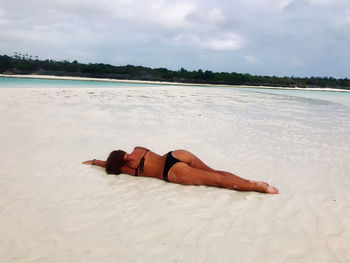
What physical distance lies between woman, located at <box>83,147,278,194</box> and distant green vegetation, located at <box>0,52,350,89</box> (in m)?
77.3

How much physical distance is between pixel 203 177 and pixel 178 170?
0.39 metres

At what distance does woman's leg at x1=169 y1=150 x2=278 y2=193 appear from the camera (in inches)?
152

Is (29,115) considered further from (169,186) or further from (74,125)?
(169,186)

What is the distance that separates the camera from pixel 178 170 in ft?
13.1

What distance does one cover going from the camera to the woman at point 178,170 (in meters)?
3.88

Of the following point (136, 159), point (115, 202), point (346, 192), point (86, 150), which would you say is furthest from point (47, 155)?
point (346, 192)

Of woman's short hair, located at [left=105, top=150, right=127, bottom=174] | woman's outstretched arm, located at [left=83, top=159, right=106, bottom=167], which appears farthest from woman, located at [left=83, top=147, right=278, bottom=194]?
woman's outstretched arm, located at [left=83, top=159, right=106, bottom=167]

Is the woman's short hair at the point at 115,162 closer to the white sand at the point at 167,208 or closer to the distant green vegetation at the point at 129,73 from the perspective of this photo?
the white sand at the point at 167,208

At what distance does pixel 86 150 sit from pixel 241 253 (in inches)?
169

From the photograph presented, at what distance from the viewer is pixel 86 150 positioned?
583 centimetres

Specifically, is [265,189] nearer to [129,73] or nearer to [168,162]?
[168,162]

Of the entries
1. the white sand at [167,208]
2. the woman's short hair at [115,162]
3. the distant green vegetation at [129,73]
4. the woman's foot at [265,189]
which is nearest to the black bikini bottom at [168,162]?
the white sand at [167,208]

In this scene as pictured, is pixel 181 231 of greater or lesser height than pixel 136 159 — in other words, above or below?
below

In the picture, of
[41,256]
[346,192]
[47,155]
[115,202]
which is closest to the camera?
[41,256]
